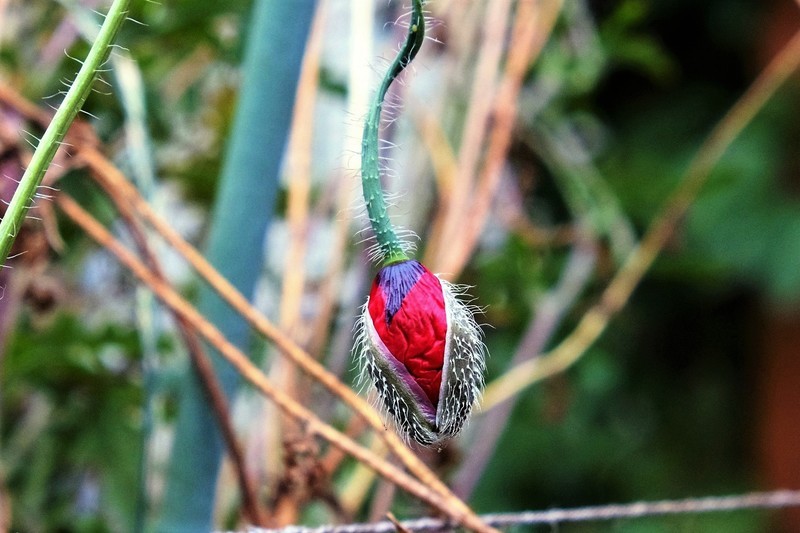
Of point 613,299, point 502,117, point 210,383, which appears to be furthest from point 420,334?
point 613,299

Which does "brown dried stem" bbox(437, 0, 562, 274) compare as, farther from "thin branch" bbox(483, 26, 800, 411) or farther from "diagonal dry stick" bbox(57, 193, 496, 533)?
"diagonal dry stick" bbox(57, 193, 496, 533)

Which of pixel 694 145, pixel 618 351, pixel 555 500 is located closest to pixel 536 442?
pixel 555 500

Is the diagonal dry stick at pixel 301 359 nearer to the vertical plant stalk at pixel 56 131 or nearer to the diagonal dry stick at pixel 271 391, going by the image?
the diagonal dry stick at pixel 271 391

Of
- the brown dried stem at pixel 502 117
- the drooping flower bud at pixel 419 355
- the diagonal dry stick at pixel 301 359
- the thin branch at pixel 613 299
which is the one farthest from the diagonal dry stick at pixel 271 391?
the thin branch at pixel 613 299

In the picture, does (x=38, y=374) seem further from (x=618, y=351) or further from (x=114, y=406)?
(x=618, y=351)

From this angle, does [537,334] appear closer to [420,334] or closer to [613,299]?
[613,299]

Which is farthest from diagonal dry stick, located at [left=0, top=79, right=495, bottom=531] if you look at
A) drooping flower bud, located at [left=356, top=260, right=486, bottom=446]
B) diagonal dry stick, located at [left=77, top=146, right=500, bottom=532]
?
drooping flower bud, located at [left=356, top=260, right=486, bottom=446]

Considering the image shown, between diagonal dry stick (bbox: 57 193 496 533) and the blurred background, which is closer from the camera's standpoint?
diagonal dry stick (bbox: 57 193 496 533)

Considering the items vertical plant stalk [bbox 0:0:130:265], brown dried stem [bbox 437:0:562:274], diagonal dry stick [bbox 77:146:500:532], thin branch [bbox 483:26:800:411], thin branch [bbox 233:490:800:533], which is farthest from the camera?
thin branch [bbox 483:26:800:411]

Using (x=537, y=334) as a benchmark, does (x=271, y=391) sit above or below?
above
